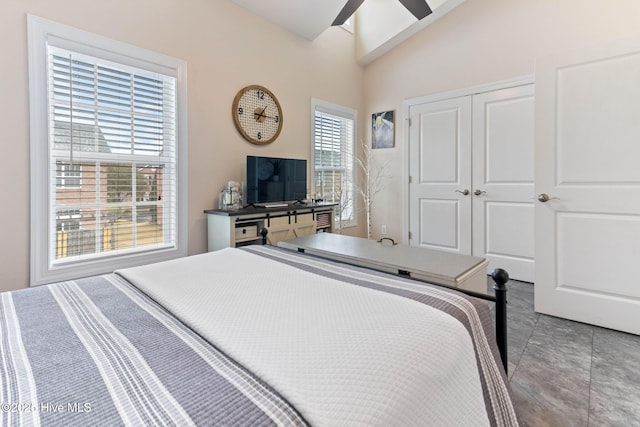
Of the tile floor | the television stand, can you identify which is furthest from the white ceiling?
the tile floor

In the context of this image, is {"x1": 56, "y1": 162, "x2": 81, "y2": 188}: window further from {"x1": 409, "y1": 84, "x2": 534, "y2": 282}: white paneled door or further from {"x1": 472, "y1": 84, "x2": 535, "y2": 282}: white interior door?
{"x1": 472, "y1": 84, "x2": 535, "y2": 282}: white interior door

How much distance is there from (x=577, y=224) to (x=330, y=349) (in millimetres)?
2479

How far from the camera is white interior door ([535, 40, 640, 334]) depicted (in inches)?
85.0

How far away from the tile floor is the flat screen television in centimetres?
234

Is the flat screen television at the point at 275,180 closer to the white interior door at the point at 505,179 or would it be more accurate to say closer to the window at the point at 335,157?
the window at the point at 335,157

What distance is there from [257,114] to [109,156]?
1482mm

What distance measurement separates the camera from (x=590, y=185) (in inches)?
89.6

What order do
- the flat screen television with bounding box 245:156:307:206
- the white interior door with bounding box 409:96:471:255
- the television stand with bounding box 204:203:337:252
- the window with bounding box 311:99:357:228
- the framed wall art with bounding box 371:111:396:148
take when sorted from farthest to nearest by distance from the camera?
the framed wall art with bounding box 371:111:396:148 → the window with bounding box 311:99:357:228 → the white interior door with bounding box 409:96:471:255 → the flat screen television with bounding box 245:156:307:206 → the television stand with bounding box 204:203:337:252

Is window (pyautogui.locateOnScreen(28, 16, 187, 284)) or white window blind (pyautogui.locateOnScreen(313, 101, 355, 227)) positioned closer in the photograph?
window (pyautogui.locateOnScreen(28, 16, 187, 284))

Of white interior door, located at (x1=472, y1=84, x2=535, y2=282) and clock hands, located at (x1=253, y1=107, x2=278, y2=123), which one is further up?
clock hands, located at (x1=253, y1=107, x2=278, y2=123)

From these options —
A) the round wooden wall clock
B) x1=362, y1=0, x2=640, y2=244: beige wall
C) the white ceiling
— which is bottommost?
the round wooden wall clock

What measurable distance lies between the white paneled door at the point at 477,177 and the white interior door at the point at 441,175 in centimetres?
1

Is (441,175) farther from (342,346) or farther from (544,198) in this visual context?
(342,346)

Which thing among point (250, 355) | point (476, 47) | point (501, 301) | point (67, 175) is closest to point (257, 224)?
point (67, 175)
